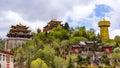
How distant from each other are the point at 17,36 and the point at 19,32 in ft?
4.57

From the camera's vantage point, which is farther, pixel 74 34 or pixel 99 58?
pixel 74 34

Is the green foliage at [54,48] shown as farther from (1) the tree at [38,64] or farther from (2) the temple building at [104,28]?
(2) the temple building at [104,28]

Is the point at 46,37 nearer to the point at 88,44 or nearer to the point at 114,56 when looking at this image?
the point at 88,44

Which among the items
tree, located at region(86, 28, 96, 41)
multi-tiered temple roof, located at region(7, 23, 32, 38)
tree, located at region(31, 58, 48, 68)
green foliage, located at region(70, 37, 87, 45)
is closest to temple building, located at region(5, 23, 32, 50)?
multi-tiered temple roof, located at region(7, 23, 32, 38)

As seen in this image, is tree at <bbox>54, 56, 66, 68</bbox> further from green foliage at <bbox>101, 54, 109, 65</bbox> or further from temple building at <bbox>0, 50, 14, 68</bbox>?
temple building at <bbox>0, 50, 14, 68</bbox>

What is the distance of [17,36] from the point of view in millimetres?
80312

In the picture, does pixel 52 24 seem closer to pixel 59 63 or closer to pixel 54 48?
pixel 54 48

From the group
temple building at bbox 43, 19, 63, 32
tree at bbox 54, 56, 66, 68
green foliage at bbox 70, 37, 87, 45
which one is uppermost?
temple building at bbox 43, 19, 63, 32

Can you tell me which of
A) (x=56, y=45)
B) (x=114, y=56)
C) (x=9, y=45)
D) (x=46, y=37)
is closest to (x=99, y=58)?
(x=114, y=56)

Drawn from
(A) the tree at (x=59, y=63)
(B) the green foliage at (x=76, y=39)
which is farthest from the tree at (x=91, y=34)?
(A) the tree at (x=59, y=63)

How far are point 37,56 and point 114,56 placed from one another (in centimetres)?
1229

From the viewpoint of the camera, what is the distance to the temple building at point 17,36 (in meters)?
77.4

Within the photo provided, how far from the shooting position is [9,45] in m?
76.9

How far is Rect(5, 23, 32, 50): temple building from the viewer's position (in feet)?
254
